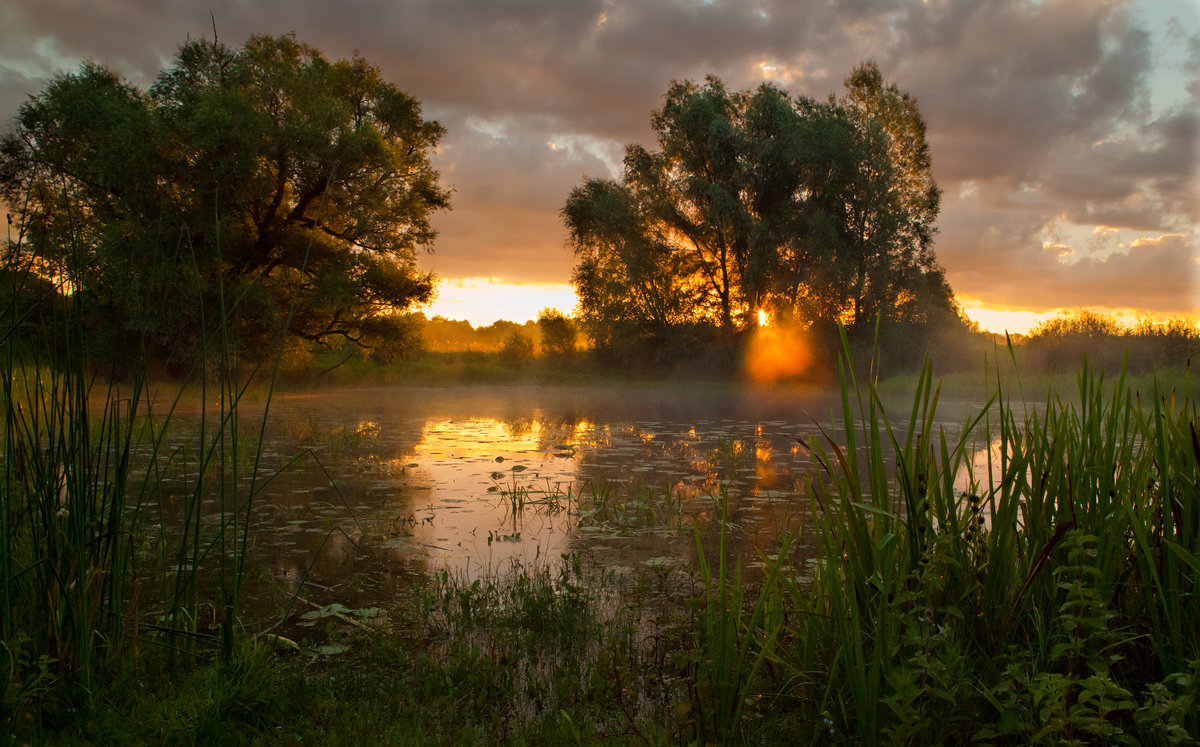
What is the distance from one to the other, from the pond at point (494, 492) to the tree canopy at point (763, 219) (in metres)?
10.4

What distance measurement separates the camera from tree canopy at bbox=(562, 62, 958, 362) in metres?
23.2

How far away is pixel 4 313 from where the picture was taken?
8.30ft

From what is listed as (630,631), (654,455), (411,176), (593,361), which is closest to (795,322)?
(593,361)

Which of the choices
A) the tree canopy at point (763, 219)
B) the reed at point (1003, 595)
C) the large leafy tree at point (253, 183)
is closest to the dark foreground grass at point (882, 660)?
the reed at point (1003, 595)

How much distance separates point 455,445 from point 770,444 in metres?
4.41

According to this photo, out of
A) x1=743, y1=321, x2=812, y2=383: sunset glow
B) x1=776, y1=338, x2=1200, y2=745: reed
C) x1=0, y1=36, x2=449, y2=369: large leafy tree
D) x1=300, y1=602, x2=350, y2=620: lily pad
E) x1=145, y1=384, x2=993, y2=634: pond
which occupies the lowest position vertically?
x1=300, y1=602, x2=350, y2=620: lily pad

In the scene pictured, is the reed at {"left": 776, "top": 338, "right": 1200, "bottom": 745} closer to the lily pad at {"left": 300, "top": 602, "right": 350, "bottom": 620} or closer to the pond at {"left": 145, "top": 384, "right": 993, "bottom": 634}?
the pond at {"left": 145, "top": 384, "right": 993, "bottom": 634}

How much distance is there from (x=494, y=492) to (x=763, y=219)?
19407mm

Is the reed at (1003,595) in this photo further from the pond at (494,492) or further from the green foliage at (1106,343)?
the green foliage at (1106,343)

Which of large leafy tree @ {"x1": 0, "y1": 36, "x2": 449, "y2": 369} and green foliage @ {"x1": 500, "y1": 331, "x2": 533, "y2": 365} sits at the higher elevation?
large leafy tree @ {"x1": 0, "y1": 36, "x2": 449, "y2": 369}

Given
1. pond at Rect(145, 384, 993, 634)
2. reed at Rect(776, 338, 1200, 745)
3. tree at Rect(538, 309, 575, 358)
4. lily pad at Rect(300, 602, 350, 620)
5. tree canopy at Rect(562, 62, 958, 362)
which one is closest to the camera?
reed at Rect(776, 338, 1200, 745)

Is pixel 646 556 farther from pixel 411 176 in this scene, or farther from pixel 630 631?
pixel 411 176

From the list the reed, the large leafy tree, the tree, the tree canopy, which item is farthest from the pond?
the tree

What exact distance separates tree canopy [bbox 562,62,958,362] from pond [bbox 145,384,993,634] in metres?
10.4
